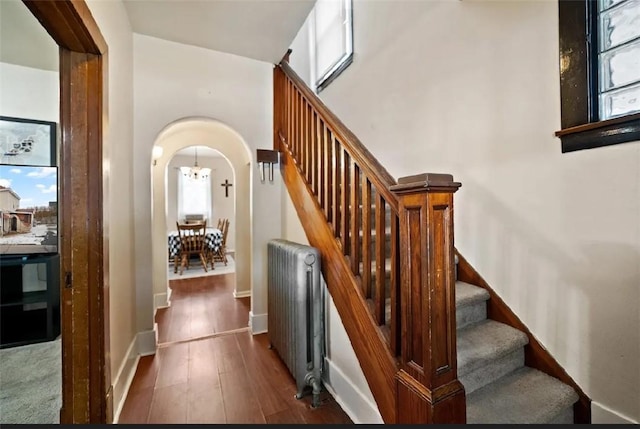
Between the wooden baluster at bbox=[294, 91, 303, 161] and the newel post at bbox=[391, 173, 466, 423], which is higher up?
the wooden baluster at bbox=[294, 91, 303, 161]

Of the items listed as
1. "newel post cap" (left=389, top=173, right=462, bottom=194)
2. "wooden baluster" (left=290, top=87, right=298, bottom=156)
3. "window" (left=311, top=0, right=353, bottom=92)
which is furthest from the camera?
"window" (left=311, top=0, right=353, bottom=92)

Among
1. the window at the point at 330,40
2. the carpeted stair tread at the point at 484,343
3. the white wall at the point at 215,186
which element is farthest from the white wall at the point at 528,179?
the white wall at the point at 215,186

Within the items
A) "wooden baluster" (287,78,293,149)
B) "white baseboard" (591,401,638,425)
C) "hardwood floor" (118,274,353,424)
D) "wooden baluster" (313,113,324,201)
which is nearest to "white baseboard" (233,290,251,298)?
"hardwood floor" (118,274,353,424)

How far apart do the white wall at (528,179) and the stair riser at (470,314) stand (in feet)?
0.54

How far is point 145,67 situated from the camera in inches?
88.7

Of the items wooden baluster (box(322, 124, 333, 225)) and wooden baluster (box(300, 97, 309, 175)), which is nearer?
wooden baluster (box(322, 124, 333, 225))

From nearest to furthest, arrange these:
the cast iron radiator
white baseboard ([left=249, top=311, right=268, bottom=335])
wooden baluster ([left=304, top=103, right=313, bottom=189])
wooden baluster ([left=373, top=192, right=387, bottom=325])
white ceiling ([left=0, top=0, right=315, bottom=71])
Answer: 1. wooden baluster ([left=373, top=192, right=387, bottom=325])
2. the cast iron radiator
3. white ceiling ([left=0, top=0, right=315, bottom=71])
4. wooden baluster ([left=304, top=103, right=313, bottom=189])
5. white baseboard ([left=249, top=311, right=268, bottom=335])

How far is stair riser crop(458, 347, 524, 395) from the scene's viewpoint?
1.30 m

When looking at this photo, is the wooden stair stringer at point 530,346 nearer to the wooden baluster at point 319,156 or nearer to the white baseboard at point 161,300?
the wooden baluster at point 319,156

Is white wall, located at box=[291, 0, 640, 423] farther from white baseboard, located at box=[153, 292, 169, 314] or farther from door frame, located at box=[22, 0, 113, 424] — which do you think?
white baseboard, located at box=[153, 292, 169, 314]

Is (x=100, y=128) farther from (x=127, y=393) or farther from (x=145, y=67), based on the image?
(x=127, y=393)

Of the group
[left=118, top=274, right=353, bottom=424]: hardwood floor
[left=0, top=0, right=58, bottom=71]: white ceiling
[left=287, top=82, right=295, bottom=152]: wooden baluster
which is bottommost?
[left=118, top=274, right=353, bottom=424]: hardwood floor

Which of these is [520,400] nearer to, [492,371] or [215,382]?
[492,371]

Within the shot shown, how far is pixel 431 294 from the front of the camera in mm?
986
